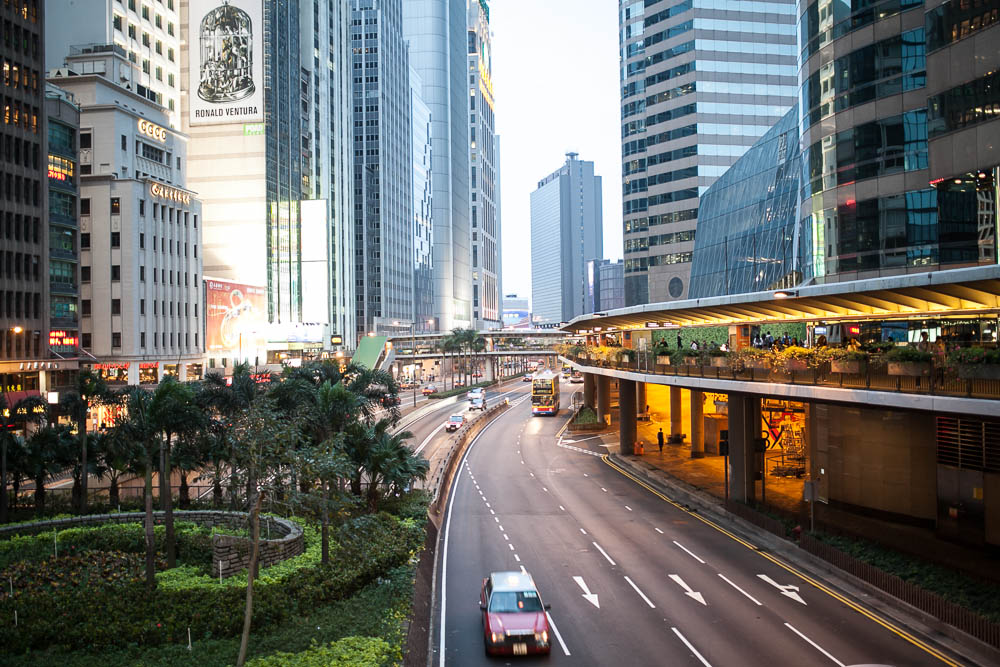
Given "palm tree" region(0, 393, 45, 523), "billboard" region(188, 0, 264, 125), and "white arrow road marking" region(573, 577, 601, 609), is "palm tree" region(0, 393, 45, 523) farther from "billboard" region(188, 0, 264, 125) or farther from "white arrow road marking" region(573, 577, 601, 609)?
"billboard" region(188, 0, 264, 125)

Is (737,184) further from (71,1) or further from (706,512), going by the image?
(71,1)

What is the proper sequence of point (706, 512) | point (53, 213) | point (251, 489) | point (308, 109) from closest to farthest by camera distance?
point (251, 489) → point (706, 512) → point (53, 213) → point (308, 109)

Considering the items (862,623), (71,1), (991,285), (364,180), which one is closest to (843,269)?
(991,285)

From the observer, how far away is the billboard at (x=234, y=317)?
3848 inches

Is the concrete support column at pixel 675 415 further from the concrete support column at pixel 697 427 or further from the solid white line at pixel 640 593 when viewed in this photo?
the solid white line at pixel 640 593

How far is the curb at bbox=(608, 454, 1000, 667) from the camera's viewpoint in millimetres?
18906

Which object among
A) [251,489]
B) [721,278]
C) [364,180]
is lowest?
[251,489]

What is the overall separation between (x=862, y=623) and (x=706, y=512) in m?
15.5

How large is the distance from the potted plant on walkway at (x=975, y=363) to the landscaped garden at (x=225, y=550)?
17085 millimetres

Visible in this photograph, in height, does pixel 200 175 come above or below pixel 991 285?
above

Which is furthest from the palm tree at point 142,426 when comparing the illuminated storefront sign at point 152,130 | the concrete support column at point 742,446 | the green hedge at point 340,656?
the illuminated storefront sign at point 152,130

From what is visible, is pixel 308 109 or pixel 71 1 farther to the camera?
Answer: pixel 308 109

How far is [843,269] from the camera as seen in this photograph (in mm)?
40656

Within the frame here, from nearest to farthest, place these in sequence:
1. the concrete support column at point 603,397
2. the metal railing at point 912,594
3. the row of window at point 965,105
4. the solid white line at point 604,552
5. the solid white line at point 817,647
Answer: the solid white line at point 817,647 < the metal railing at point 912,594 < the row of window at point 965,105 < the solid white line at point 604,552 < the concrete support column at point 603,397
